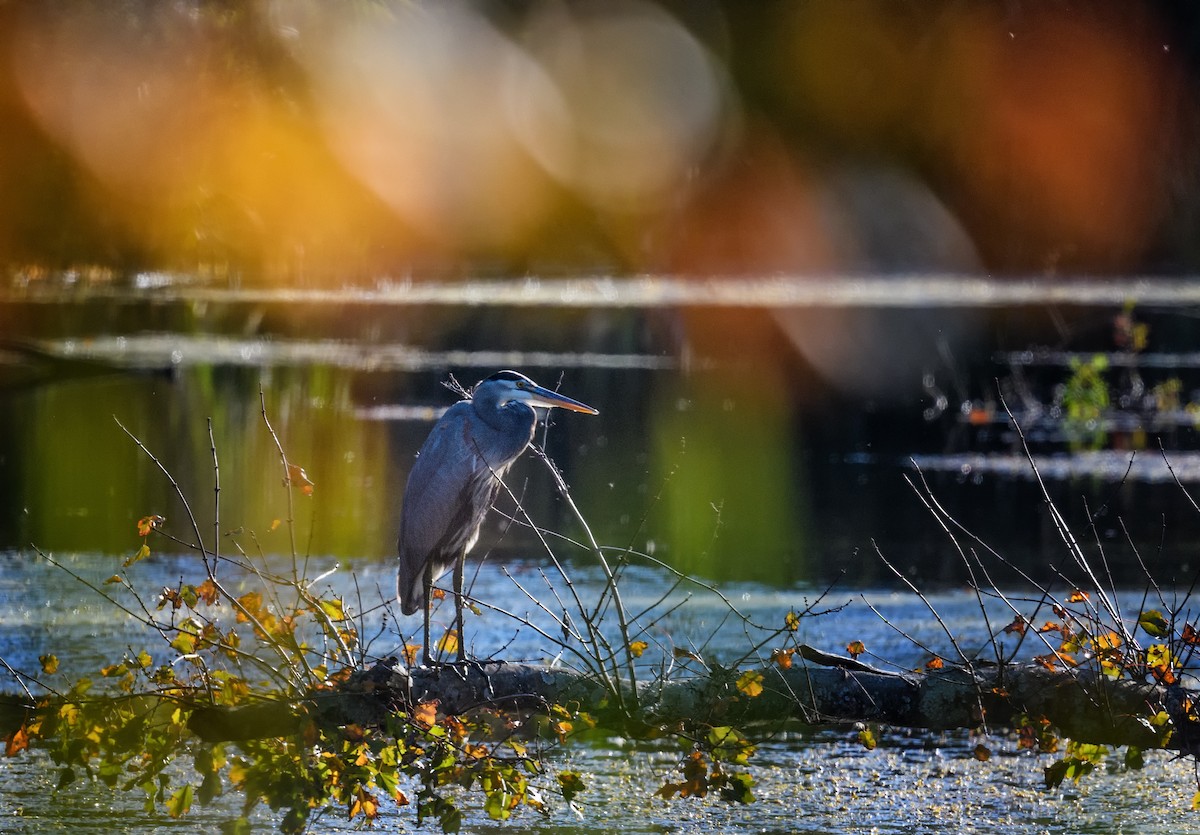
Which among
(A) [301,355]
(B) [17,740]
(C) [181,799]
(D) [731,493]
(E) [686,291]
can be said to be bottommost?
(C) [181,799]

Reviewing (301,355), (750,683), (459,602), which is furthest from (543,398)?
(301,355)

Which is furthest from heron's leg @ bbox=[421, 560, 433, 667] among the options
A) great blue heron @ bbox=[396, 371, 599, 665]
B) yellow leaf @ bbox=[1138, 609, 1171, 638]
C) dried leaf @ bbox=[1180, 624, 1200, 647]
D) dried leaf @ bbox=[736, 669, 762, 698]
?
dried leaf @ bbox=[1180, 624, 1200, 647]

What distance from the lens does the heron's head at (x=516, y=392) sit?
5.49 m

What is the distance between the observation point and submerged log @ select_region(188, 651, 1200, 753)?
14.0 ft

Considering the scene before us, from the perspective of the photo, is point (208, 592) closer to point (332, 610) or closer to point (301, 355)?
point (332, 610)

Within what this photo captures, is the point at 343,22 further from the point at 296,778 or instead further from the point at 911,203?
the point at 911,203

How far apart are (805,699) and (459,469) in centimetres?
157

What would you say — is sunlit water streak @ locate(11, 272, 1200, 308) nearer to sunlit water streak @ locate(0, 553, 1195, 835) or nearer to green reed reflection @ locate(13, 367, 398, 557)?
green reed reflection @ locate(13, 367, 398, 557)

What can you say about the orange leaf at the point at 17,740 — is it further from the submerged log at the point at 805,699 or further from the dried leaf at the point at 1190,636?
the dried leaf at the point at 1190,636

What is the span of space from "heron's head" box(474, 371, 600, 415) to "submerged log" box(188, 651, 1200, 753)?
3.99 ft

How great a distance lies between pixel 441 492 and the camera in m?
5.41

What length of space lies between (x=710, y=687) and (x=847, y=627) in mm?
5004

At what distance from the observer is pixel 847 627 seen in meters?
9.20

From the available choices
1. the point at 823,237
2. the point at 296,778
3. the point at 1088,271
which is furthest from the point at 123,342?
the point at 296,778
